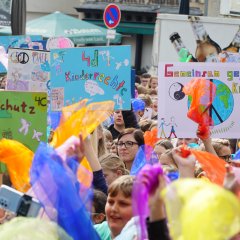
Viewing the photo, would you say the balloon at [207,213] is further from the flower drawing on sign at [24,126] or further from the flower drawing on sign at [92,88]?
the flower drawing on sign at [92,88]

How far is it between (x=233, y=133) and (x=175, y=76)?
0.65 metres

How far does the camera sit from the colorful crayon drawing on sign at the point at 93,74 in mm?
6797

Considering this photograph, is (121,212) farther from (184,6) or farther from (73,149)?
(184,6)

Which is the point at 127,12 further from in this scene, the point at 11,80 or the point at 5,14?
the point at 11,80

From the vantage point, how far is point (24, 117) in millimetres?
5074

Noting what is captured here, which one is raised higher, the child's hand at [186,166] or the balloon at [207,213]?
the balloon at [207,213]

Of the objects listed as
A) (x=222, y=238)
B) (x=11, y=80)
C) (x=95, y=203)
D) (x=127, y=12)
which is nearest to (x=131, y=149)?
(x=11, y=80)

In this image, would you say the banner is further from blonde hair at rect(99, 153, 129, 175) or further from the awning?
the awning

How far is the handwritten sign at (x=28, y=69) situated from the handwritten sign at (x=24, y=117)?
79.7 inches

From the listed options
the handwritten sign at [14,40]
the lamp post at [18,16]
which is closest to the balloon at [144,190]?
the handwritten sign at [14,40]

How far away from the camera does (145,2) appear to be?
35219mm

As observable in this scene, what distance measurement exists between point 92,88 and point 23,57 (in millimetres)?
949

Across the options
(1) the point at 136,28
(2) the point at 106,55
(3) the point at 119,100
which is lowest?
(1) the point at 136,28

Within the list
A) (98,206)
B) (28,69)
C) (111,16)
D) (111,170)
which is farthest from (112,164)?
(111,16)
